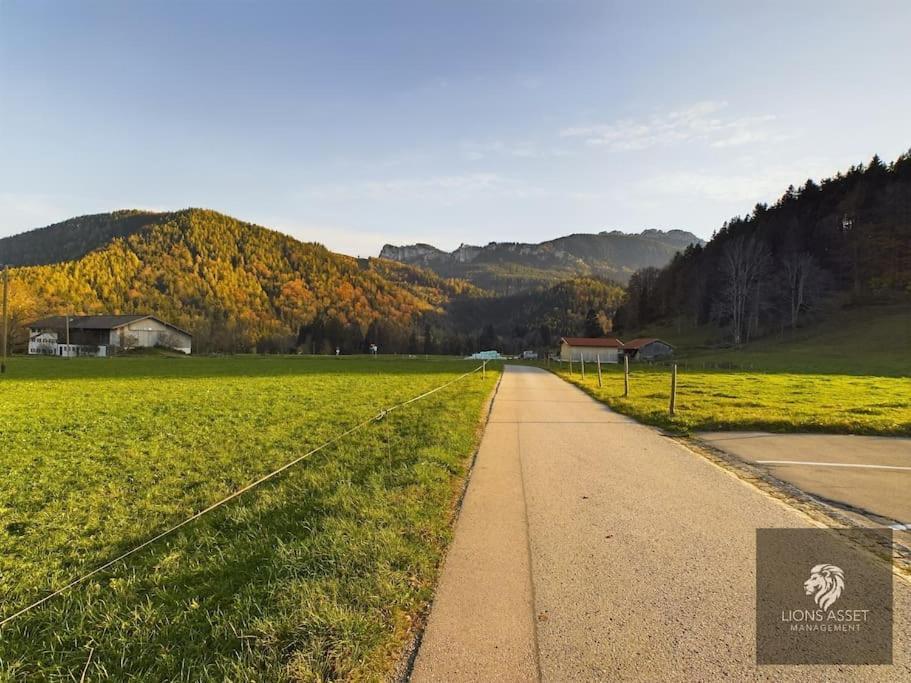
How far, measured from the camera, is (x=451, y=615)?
324 cm

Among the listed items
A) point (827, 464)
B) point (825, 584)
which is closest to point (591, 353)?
point (827, 464)

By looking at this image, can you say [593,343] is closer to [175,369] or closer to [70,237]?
[175,369]

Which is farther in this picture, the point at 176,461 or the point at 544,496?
the point at 176,461

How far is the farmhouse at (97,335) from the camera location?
274 feet

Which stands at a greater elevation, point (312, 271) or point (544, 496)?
point (312, 271)

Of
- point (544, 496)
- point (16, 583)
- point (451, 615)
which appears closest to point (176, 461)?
point (16, 583)

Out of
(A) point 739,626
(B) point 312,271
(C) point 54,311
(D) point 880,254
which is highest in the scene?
(B) point 312,271

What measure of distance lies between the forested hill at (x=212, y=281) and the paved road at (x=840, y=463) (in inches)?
4531

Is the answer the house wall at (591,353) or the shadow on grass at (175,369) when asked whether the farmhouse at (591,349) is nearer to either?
the house wall at (591,353)

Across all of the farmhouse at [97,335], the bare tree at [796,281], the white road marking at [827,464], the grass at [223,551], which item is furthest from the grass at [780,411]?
the farmhouse at [97,335]

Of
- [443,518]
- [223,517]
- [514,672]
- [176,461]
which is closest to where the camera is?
[514,672]

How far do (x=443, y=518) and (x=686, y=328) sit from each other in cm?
11029

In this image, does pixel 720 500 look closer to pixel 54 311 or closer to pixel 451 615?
pixel 451 615

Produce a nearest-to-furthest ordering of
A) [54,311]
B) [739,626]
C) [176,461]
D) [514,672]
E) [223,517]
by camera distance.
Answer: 1. [514,672]
2. [739,626]
3. [223,517]
4. [176,461]
5. [54,311]
